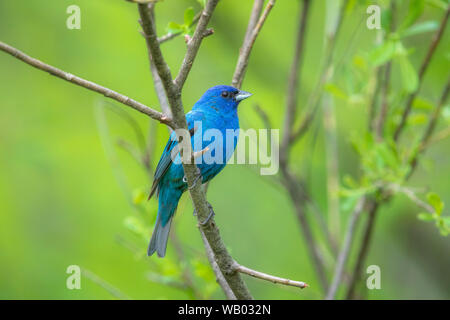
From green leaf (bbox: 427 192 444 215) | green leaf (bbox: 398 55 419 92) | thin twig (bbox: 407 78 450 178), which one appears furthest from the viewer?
thin twig (bbox: 407 78 450 178)

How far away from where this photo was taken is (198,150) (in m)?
4.11

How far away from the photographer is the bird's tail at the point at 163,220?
4.20 m

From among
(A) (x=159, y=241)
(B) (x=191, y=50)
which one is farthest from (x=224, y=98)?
(B) (x=191, y=50)

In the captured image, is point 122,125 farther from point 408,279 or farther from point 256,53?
point 408,279

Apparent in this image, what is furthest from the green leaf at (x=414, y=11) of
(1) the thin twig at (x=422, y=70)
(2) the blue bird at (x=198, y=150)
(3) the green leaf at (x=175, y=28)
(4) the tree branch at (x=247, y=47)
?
(3) the green leaf at (x=175, y=28)

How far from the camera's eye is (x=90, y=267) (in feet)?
21.6

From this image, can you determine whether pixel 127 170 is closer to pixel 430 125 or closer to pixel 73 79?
pixel 430 125

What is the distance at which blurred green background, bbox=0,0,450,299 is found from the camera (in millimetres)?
6391

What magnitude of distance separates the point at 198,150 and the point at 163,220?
695 mm

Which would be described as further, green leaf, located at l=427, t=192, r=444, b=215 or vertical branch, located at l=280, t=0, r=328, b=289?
vertical branch, located at l=280, t=0, r=328, b=289

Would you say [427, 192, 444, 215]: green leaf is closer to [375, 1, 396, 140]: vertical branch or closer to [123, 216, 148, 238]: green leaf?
[375, 1, 396, 140]: vertical branch

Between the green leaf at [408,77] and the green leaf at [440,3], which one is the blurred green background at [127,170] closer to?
the green leaf at [440,3]

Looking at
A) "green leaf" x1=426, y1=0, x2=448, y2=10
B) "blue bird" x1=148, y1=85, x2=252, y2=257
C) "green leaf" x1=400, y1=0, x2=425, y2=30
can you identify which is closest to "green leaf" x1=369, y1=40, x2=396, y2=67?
"green leaf" x1=400, y1=0, x2=425, y2=30

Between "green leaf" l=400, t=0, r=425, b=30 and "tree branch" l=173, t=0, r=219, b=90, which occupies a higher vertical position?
"green leaf" l=400, t=0, r=425, b=30
